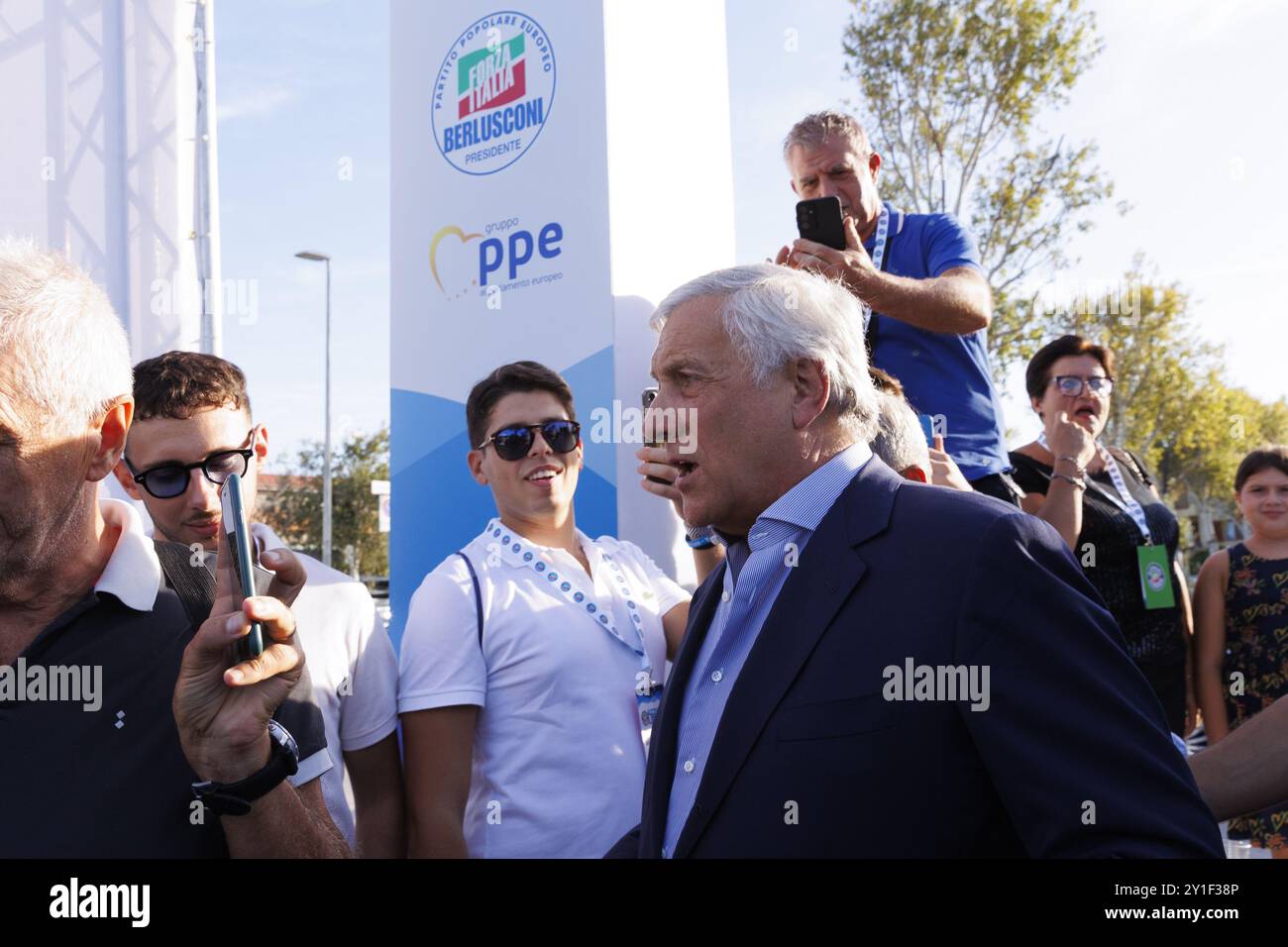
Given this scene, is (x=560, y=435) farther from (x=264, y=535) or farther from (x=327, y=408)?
(x=327, y=408)

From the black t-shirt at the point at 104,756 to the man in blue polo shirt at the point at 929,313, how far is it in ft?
7.41

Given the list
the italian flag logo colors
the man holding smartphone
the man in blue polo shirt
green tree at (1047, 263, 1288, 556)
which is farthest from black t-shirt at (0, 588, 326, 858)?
green tree at (1047, 263, 1288, 556)

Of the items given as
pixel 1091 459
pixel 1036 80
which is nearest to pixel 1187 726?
pixel 1091 459

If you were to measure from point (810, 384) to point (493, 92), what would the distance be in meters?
3.04

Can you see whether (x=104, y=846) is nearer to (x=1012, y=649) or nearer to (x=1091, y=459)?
(x=1012, y=649)

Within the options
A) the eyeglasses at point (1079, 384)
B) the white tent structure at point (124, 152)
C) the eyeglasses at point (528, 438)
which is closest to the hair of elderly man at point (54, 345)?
the eyeglasses at point (528, 438)

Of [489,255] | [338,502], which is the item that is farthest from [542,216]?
[338,502]

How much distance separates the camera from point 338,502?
2802 cm

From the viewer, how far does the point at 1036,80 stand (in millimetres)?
11133

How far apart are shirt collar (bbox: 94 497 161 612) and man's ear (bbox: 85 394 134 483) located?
0.10m

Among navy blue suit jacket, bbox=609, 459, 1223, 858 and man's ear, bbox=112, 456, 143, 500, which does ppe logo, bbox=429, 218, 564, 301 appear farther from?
navy blue suit jacket, bbox=609, 459, 1223, 858

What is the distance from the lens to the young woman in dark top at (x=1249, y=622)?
386cm

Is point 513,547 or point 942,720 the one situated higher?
point 513,547

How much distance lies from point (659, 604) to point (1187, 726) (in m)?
2.48
